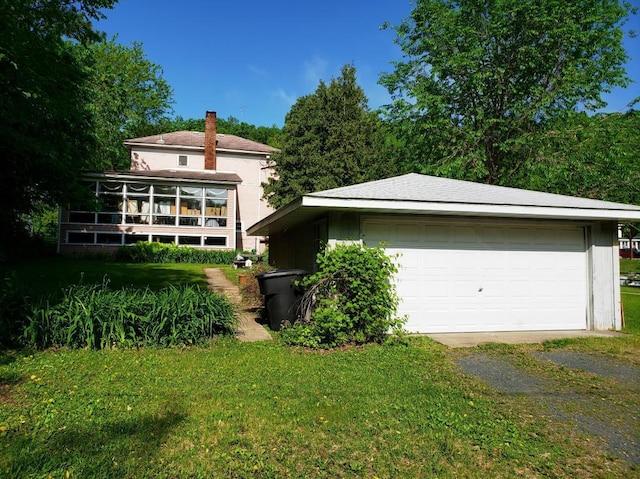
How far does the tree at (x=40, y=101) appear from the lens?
861 centimetres

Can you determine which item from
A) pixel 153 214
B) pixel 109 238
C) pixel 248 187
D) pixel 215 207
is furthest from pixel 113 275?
pixel 248 187

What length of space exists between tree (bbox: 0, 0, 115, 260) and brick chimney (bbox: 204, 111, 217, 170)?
13559mm

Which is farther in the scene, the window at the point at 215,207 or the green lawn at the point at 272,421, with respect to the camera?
the window at the point at 215,207

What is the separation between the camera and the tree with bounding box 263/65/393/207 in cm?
2862

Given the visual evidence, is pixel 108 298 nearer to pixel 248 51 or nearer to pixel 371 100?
pixel 248 51

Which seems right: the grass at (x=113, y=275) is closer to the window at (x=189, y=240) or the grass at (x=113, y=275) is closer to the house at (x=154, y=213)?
the window at (x=189, y=240)

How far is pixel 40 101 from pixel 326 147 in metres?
21.1

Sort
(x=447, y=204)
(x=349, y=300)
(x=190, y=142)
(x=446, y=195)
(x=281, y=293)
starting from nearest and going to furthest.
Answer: (x=349, y=300) < (x=447, y=204) < (x=281, y=293) < (x=446, y=195) < (x=190, y=142)

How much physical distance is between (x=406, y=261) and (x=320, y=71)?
26.3 meters

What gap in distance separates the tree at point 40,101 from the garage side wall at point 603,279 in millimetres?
10737

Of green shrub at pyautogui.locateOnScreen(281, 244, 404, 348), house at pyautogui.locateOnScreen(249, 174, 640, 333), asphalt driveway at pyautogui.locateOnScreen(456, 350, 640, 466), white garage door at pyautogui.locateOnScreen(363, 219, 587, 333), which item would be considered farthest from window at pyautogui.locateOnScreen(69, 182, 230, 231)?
asphalt driveway at pyautogui.locateOnScreen(456, 350, 640, 466)

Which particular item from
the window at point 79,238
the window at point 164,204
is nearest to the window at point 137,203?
the window at point 164,204

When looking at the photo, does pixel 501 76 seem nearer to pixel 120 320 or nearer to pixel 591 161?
pixel 591 161

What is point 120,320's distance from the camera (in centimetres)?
643
